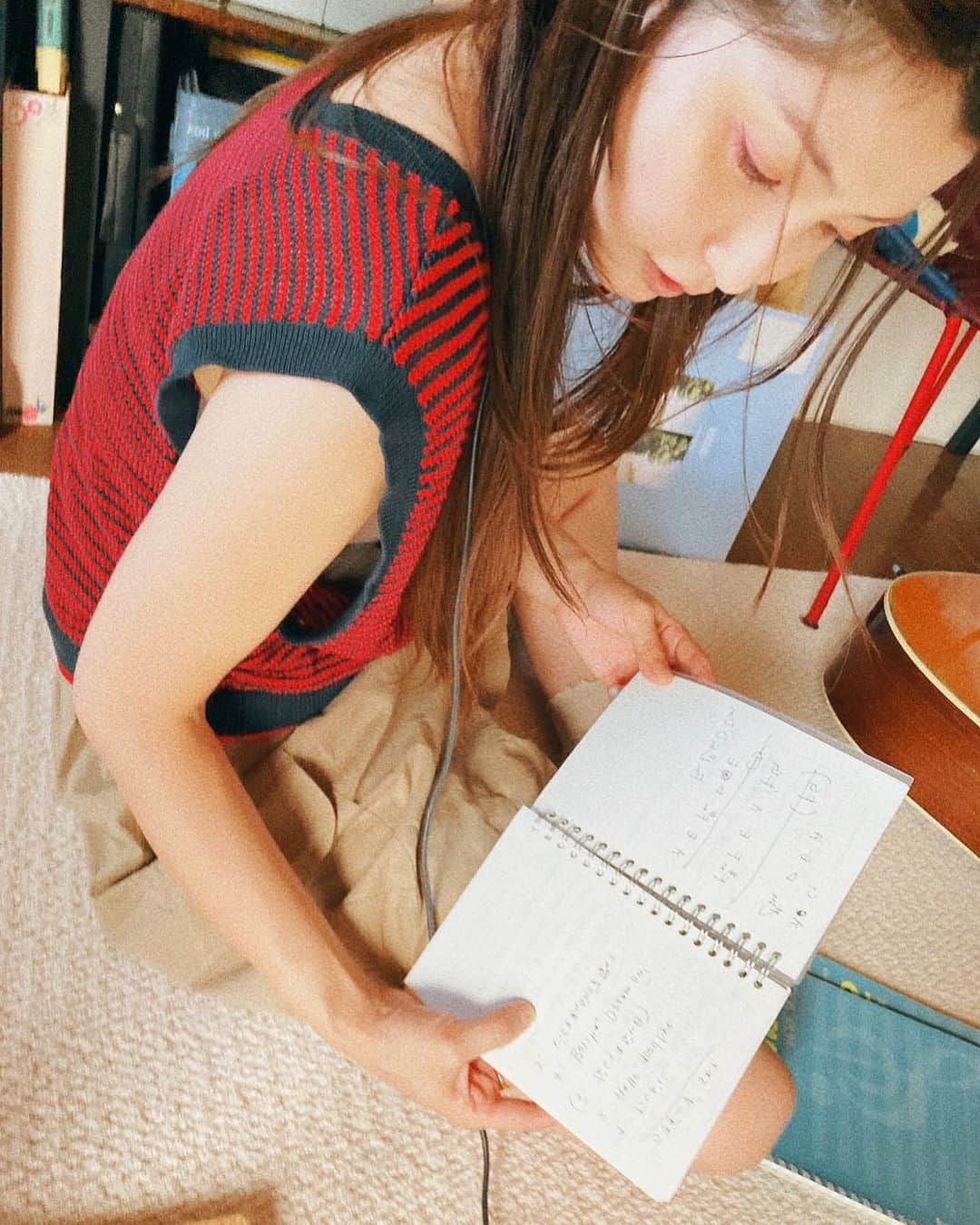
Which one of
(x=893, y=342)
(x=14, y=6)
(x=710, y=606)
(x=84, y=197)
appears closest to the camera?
(x=14, y=6)

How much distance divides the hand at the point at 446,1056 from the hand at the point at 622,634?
321 millimetres

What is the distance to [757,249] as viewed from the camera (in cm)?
48

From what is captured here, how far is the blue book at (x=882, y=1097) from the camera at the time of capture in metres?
0.75

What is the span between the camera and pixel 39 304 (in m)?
1.23

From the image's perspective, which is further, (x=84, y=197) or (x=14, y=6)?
(x=84, y=197)

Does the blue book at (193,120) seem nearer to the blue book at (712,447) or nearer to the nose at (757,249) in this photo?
the blue book at (712,447)

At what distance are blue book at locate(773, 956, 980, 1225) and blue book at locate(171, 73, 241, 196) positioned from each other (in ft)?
4.19

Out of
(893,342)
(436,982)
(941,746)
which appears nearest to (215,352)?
(436,982)

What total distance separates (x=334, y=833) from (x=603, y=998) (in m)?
0.24

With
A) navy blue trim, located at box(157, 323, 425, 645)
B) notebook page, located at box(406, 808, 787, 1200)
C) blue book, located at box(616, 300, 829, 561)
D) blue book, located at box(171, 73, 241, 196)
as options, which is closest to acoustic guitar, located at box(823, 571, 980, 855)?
blue book, located at box(616, 300, 829, 561)

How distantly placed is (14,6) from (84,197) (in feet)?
0.72

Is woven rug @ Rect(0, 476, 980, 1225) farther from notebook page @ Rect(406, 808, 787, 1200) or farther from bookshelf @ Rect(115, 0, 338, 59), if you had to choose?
bookshelf @ Rect(115, 0, 338, 59)

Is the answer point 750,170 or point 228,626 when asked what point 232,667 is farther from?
point 750,170

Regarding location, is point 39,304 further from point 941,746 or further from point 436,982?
point 941,746
